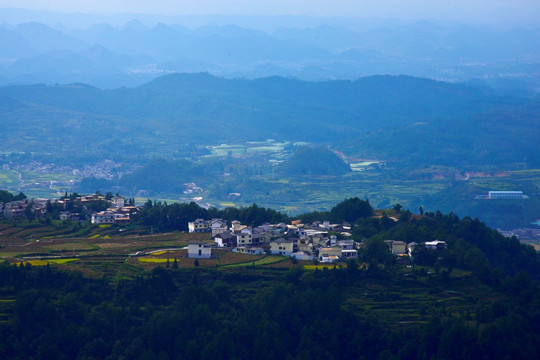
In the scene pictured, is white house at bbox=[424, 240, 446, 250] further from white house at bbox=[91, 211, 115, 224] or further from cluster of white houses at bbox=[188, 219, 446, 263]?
white house at bbox=[91, 211, 115, 224]

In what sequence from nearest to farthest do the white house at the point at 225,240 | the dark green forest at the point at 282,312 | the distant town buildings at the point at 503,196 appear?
the dark green forest at the point at 282,312, the white house at the point at 225,240, the distant town buildings at the point at 503,196

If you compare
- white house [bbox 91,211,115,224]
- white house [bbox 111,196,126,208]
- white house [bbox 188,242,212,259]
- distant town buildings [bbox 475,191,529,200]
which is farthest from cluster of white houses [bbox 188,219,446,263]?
distant town buildings [bbox 475,191,529,200]

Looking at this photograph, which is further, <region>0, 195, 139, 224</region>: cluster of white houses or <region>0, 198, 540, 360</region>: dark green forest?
<region>0, 195, 139, 224</region>: cluster of white houses

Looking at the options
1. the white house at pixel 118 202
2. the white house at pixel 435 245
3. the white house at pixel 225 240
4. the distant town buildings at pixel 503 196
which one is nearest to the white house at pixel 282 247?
the white house at pixel 225 240

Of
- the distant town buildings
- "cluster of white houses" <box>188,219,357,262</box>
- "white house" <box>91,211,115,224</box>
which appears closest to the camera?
"cluster of white houses" <box>188,219,357,262</box>

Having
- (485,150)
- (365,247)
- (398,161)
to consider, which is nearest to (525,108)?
(485,150)

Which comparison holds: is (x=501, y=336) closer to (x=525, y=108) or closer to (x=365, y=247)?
(x=365, y=247)

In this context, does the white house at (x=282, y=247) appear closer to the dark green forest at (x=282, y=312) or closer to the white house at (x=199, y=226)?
the dark green forest at (x=282, y=312)

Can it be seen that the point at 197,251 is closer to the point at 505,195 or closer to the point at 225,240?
the point at 225,240
